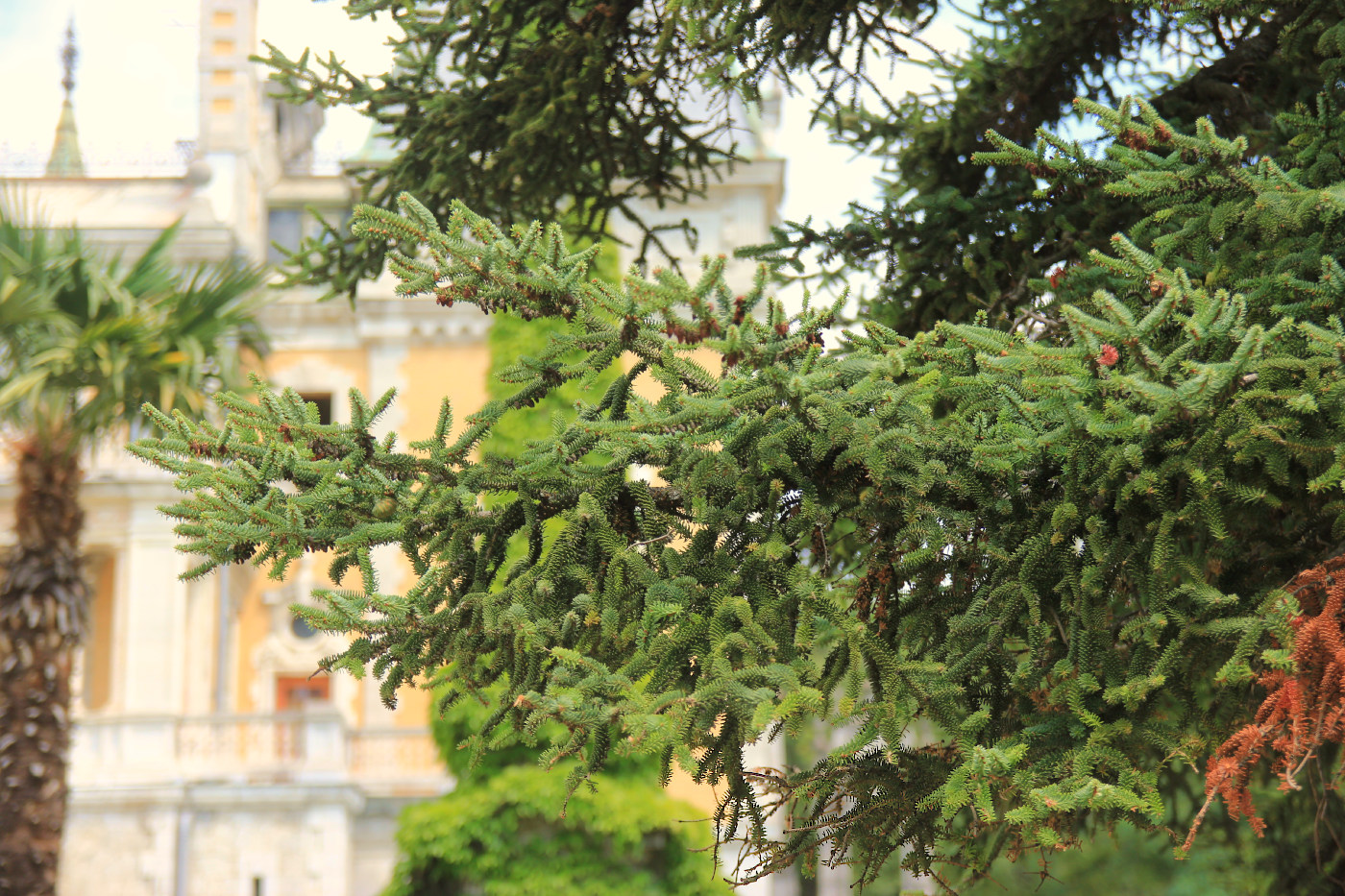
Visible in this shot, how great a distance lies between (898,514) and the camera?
421cm

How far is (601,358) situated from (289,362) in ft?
60.4

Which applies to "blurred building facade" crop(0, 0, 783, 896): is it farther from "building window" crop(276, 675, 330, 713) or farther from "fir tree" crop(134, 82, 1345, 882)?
"fir tree" crop(134, 82, 1345, 882)

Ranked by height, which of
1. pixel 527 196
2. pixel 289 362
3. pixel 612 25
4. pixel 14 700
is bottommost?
pixel 14 700

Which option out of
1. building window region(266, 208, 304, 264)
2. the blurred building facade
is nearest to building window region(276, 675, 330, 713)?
the blurred building facade

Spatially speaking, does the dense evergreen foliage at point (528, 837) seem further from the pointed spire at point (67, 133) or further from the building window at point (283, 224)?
the pointed spire at point (67, 133)

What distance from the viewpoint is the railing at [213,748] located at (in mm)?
18281

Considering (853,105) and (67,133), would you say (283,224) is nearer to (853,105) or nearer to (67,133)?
(67,133)

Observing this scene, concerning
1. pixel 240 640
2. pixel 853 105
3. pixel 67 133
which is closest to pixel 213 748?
pixel 240 640

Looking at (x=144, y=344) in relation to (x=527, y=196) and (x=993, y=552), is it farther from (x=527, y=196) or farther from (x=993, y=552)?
(x=993, y=552)

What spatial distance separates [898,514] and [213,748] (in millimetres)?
16512

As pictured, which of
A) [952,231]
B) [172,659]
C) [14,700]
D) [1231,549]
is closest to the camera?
[1231,549]

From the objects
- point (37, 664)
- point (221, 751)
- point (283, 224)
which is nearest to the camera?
point (37, 664)

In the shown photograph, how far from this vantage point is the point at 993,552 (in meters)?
4.14

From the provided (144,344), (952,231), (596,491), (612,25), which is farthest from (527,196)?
(144,344)
